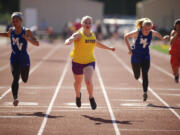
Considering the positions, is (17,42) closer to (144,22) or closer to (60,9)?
(144,22)

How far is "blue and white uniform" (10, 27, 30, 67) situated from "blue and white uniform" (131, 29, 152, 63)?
2.40m

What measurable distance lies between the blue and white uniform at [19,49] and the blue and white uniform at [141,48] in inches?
94.3

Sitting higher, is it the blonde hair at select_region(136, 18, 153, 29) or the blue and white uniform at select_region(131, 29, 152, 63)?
the blonde hair at select_region(136, 18, 153, 29)

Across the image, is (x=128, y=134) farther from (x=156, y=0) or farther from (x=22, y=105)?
(x=156, y=0)

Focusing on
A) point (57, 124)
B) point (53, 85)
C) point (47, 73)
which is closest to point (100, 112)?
point (57, 124)

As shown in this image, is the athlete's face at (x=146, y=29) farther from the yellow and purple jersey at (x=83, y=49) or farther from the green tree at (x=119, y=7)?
the green tree at (x=119, y=7)

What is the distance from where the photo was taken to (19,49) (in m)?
8.38

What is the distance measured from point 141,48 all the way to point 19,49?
8.72 feet

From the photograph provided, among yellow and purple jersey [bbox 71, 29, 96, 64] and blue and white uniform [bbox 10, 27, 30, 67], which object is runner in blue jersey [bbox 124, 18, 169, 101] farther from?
blue and white uniform [bbox 10, 27, 30, 67]

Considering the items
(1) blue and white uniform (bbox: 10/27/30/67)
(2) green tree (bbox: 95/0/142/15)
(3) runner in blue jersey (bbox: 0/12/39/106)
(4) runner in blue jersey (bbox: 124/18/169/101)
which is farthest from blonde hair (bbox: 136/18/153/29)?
→ (2) green tree (bbox: 95/0/142/15)

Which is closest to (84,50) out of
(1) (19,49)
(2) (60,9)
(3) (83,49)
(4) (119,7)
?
(3) (83,49)

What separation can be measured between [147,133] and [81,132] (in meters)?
1.04

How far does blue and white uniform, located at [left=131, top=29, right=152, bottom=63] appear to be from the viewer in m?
9.13

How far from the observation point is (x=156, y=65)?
19.9 meters
